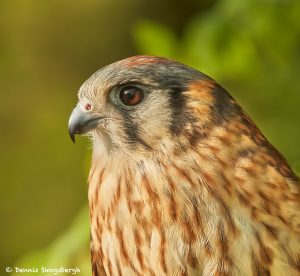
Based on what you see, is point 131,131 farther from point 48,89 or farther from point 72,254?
point 48,89

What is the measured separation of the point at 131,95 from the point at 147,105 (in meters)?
0.06

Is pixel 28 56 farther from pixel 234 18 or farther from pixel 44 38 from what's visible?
pixel 234 18

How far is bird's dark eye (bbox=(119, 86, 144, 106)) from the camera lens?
278 centimetres

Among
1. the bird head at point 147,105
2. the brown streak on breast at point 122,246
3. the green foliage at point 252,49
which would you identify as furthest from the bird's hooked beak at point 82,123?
the green foliage at point 252,49

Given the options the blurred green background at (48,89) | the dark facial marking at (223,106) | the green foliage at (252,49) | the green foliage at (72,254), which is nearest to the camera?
the dark facial marking at (223,106)

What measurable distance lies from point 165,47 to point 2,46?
2.79m

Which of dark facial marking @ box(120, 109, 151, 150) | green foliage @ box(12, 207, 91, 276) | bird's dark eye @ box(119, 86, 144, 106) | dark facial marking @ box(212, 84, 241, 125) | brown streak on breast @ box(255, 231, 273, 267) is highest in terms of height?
bird's dark eye @ box(119, 86, 144, 106)

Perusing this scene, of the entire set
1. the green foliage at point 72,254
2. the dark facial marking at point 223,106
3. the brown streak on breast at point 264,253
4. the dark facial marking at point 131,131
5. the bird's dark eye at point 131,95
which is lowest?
the green foliage at point 72,254

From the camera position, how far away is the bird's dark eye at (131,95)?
278 cm

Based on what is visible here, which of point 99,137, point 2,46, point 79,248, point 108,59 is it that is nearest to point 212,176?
point 99,137

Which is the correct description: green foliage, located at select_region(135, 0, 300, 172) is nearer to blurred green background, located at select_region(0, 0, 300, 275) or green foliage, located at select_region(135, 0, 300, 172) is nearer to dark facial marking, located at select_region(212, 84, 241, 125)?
dark facial marking, located at select_region(212, 84, 241, 125)

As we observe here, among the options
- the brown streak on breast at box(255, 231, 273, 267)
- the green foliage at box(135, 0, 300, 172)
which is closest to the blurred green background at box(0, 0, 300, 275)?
the green foliage at box(135, 0, 300, 172)

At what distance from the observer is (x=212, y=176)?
2.70 metres

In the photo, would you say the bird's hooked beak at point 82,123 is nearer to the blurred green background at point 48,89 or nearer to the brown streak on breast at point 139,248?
the brown streak on breast at point 139,248
